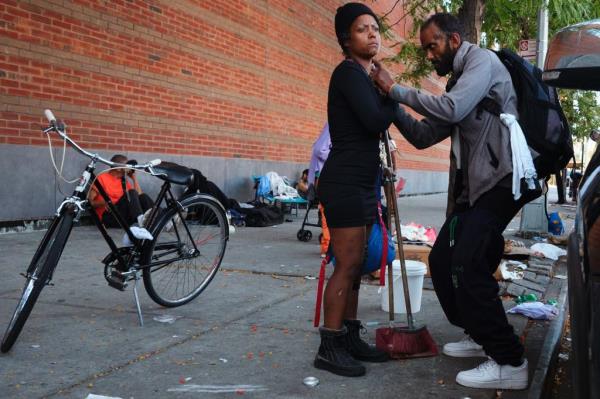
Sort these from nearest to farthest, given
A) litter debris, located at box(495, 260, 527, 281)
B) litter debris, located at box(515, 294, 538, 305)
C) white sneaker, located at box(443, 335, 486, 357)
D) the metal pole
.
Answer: white sneaker, located at box(443, 335, 486, 357), litter debris, located at box(515, 294, 538, 305), litter debris, located at box(495, 260, 527, 281), the metal pole

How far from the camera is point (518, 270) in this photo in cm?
668

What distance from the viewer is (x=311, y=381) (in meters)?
3.23

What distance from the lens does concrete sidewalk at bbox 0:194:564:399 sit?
123 inches

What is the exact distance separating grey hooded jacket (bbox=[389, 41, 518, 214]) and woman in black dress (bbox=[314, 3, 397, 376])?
242 mm

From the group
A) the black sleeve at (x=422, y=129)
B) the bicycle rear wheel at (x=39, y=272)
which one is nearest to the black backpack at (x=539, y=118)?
the black sleeve at (x=422, y=129)

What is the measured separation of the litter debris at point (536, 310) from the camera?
465 centimetres

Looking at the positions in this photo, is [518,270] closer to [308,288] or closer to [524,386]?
[308,288]

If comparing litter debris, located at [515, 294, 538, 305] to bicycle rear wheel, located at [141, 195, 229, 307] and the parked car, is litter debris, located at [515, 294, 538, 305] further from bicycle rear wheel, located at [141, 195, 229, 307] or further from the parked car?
the parked car

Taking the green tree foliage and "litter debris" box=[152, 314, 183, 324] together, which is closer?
"litter debris" box=[152, 314, 183, 324]

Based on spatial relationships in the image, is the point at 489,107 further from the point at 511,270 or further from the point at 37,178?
the point at 37,178

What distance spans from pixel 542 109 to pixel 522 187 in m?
0.42

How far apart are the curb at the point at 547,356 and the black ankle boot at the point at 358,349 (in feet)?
2.70

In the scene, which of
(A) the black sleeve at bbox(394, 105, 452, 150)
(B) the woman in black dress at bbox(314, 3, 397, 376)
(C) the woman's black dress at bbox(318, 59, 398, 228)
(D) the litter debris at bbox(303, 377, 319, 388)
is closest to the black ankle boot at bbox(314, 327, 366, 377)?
(B) the woman in black dress at bbox(314, 3, 397, 376)

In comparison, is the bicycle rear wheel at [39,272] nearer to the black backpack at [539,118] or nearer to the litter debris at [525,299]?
the black backpack at [539,118]
